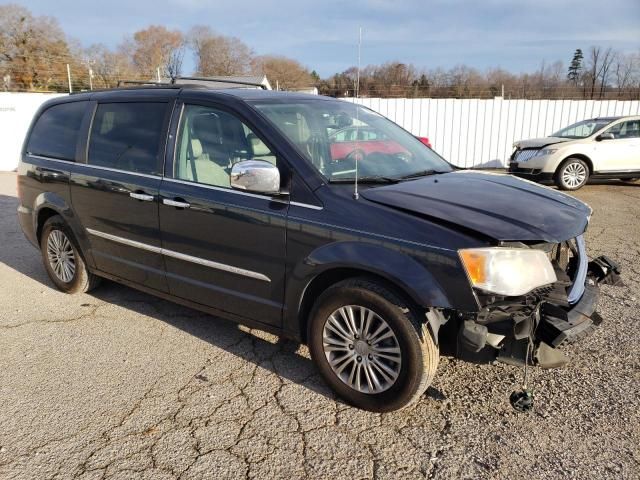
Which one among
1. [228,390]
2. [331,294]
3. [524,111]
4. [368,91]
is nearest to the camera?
[331,294]

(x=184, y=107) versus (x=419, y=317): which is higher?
(x=184, y=107)

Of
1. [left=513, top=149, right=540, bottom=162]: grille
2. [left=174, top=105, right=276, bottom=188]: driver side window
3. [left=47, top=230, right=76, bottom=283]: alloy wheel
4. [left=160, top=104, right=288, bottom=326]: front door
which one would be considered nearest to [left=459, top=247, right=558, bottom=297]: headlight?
[left=160, top=104, right=288, bottom=326]: front door

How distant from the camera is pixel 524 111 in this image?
51.0 ft

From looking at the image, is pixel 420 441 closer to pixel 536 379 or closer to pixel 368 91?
pixel 536 379

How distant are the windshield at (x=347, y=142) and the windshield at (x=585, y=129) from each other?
909 cm

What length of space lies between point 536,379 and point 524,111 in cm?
1411

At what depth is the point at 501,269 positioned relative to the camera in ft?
8.33

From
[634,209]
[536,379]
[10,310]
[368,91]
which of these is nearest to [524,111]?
[368,91]

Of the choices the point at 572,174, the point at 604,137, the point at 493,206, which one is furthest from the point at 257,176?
the point at 604,137

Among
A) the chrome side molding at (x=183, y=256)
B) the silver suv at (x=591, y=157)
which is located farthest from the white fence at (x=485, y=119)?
the chrome side molding at (x=183, y=256)

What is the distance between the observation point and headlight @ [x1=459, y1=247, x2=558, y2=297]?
8.27 feet

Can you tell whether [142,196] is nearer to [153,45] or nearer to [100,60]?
[100,60]

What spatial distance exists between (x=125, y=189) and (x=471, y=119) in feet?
44.9

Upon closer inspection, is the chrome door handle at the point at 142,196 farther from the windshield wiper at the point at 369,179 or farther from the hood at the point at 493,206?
the hood at the point at 493,206
